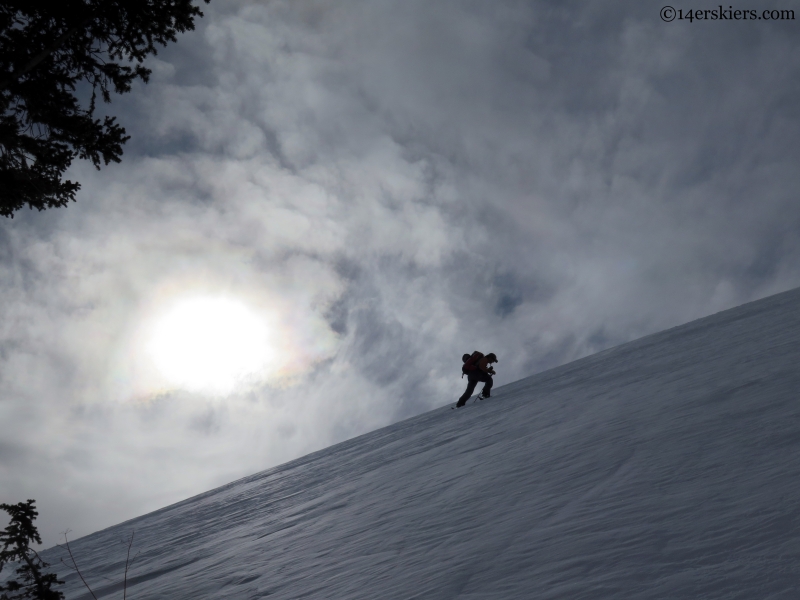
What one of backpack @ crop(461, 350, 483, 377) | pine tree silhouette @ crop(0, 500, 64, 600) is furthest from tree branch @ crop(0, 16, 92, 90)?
backpack @ crop(461, 350, 483, 377)

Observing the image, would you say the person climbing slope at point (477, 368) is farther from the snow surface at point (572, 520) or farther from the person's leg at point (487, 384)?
the snow surface at point (572, 520)

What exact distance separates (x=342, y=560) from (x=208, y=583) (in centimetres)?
156

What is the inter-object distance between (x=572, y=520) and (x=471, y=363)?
49.6ft

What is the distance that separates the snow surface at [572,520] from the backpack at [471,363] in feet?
33.8

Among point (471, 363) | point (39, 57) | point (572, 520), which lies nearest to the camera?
point (572, 520)

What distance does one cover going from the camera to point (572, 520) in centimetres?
273

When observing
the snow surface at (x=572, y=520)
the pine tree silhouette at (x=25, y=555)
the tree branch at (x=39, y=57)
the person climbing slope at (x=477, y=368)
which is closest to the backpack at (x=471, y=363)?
the person climbing slope at (x=477, y=368)

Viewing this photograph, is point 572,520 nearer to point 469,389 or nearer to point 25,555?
point 25,555

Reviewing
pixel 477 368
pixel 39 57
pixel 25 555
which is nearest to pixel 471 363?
pixel 477 368

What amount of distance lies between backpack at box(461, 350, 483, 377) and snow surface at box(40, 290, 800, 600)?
33.8ft

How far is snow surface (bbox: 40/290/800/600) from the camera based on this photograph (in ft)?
6.42

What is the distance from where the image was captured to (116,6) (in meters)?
7.62

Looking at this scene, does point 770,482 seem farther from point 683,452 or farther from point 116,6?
point 116,6

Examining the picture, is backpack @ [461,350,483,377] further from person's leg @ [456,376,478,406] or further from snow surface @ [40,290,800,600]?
snow surface @ [40,290,800,600]
